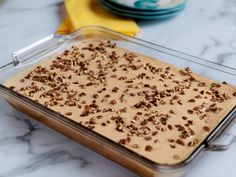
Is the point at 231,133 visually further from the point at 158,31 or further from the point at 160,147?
the point at 158,31

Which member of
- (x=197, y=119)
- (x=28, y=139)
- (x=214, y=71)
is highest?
(x=214, y=71)

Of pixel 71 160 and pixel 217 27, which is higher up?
pixel 217 27

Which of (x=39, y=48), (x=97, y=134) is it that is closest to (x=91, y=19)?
(x=39, y=48)

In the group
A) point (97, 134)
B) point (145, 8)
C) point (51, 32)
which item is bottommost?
point (97, 134)

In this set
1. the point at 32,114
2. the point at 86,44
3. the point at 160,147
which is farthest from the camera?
the point at 86,44

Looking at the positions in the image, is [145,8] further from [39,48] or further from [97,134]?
[97,134]

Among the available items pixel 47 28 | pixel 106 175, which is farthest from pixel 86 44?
pixel 106 175

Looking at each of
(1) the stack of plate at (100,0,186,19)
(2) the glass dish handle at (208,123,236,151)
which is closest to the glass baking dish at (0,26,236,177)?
(2) the glass dish handle at (208,123,236,151)
